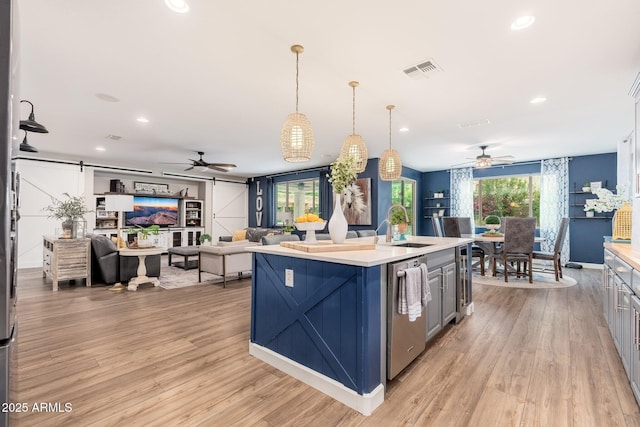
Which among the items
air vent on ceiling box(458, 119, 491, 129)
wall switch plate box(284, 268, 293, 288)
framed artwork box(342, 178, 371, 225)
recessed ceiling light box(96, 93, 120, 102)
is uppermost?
recessed ceiling light box(96, 93, 120, 102)

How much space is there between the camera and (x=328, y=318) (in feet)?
6.54

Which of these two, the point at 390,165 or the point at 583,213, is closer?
the point at 390,165

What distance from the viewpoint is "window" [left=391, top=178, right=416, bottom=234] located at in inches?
330

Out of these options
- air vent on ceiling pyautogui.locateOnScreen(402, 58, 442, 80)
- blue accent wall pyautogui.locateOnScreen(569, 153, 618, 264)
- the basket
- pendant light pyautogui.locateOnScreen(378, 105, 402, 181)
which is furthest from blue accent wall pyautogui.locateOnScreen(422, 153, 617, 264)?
air vent on ceiling pyautogui.locateOnScreen(402, 58, 442, 80)

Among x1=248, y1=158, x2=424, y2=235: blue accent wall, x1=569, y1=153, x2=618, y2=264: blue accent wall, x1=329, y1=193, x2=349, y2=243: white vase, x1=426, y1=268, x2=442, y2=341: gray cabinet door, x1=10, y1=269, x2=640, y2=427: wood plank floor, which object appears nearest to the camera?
x1=10, y1=269, x2=640, y2=427: wood plank floor

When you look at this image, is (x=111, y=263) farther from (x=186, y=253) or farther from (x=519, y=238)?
(x=519, y=238)

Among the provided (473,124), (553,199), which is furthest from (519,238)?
(553,199)

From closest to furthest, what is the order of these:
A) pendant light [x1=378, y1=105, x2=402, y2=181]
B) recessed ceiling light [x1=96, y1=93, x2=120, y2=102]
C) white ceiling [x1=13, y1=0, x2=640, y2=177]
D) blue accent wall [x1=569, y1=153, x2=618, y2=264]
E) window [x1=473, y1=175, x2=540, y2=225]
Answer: white ceiling [x1=13, y1=0, x2=640, y2=177], recessed ceiling light [x1=96, y1=93, x2=120, y2=102], pendant light [x1=378, y1=105, x2=402, y2=181], blue accent wall [x1=569, y1=153, x2=618, y2=264], window [x1=473, y1=175, x2=540, y2=225]

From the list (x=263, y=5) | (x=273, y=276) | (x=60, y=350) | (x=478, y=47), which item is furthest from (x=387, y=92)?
(x=60, y=350)

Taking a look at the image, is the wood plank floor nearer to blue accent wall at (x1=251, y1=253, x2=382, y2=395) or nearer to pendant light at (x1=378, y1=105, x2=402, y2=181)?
blue accent wall at (x1=251, y1=253, x2=382, y2=395)

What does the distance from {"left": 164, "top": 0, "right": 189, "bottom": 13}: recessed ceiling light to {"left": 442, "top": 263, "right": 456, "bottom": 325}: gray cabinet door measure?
296 cm

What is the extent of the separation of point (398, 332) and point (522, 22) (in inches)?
95.4

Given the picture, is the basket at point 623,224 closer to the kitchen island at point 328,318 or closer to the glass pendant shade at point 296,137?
the kitchen island at point 328,318

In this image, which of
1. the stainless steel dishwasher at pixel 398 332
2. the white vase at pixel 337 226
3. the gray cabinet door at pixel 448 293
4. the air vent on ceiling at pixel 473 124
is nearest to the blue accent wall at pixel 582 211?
the air vent on ceiling at pixel 473 124
